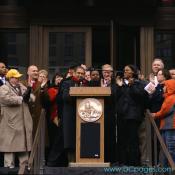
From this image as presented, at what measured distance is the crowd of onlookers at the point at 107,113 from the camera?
1073cm

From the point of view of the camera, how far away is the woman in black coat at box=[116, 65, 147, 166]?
422 inches

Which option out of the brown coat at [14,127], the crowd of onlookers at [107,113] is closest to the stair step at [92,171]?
the crowd of onlookers at [107,113]

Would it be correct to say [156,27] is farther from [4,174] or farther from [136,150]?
[4,174]

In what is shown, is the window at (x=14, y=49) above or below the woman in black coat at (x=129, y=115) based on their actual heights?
above

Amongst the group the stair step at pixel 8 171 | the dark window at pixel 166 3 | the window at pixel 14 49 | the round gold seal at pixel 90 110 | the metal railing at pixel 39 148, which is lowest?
the stair step at pixel 8 171

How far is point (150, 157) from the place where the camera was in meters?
10.8

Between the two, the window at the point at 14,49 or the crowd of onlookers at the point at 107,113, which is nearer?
the crowd of onlookers at the point at 107,113

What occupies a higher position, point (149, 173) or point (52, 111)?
point (52, 111)

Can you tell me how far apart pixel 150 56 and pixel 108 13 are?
146 cm

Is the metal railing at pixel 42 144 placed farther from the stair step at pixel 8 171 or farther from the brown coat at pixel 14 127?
the stair step at pixel 8 171

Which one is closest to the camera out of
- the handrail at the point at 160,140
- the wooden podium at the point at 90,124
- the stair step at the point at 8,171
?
the handrail at the point at 160,140

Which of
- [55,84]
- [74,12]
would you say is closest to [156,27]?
[74,12]

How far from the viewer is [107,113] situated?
1098 centimetres

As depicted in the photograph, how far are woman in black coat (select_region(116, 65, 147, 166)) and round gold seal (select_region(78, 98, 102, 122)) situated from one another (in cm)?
40
